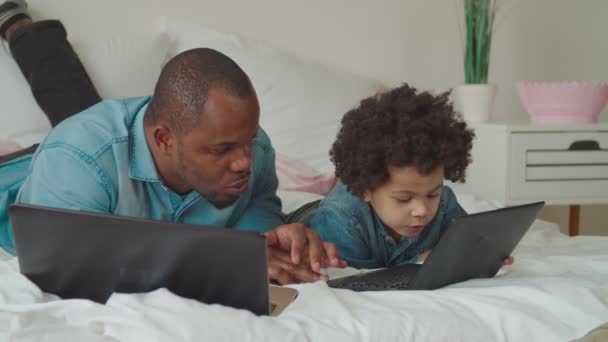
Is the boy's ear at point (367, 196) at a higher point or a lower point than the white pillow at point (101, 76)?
lower

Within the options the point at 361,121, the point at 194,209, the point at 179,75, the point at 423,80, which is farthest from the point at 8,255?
the point at 423,80

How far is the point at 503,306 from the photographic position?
83cm

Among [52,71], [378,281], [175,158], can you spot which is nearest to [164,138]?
[175,158]

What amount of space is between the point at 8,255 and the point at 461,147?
88cm

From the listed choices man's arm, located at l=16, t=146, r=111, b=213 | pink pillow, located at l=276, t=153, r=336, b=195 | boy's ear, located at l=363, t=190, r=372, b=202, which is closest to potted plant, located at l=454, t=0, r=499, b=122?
pink pillow, located at l=276, t=153, r=336, b=195

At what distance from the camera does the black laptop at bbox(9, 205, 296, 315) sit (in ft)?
2.48

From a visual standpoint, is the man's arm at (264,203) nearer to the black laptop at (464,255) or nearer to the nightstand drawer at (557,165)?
the black laptop at (464,255)

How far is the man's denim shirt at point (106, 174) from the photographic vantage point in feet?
3.68

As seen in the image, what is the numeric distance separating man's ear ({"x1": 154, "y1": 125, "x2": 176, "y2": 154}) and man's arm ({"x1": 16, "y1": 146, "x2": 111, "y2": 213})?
0.11 meters

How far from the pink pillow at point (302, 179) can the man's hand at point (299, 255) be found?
2.51 feet

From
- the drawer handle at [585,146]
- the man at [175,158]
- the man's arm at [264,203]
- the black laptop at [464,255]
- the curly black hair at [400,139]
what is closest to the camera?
the black laptop at [464,255]

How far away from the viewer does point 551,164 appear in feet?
7.02

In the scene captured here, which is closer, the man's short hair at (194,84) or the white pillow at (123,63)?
the man's short hair at (194,84)

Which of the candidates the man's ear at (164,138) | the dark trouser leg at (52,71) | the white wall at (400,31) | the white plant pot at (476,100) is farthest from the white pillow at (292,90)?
the man's ear at (164,138)
